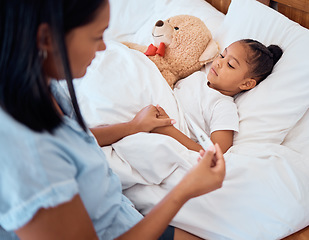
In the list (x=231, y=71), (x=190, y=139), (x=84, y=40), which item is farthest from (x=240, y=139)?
(x=84, y=40)

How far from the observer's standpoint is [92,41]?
602 mm

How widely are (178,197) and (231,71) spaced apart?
775 millimetres

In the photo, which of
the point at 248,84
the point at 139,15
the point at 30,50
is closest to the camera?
the point at 30,50

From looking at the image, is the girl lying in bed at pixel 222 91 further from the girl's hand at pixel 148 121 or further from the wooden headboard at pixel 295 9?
the wooden headboard at pixel 295 9

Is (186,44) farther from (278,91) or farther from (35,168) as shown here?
(35,168)

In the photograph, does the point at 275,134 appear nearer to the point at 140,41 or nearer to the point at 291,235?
the point at 291,235

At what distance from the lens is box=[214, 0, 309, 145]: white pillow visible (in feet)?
3.94

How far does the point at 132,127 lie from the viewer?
1.13 meters

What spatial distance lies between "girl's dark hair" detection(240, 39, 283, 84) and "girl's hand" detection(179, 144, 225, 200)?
68 cm

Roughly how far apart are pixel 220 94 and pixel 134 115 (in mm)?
365

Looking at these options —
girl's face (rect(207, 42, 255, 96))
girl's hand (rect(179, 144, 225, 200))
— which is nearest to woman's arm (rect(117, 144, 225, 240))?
girl's hand (rect(179, 144, 225, 200))

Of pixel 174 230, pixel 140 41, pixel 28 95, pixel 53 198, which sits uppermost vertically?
pixel 28 95

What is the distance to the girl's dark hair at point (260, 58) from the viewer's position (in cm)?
131

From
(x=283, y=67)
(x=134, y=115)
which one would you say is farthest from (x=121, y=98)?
(x=283, y=67)
